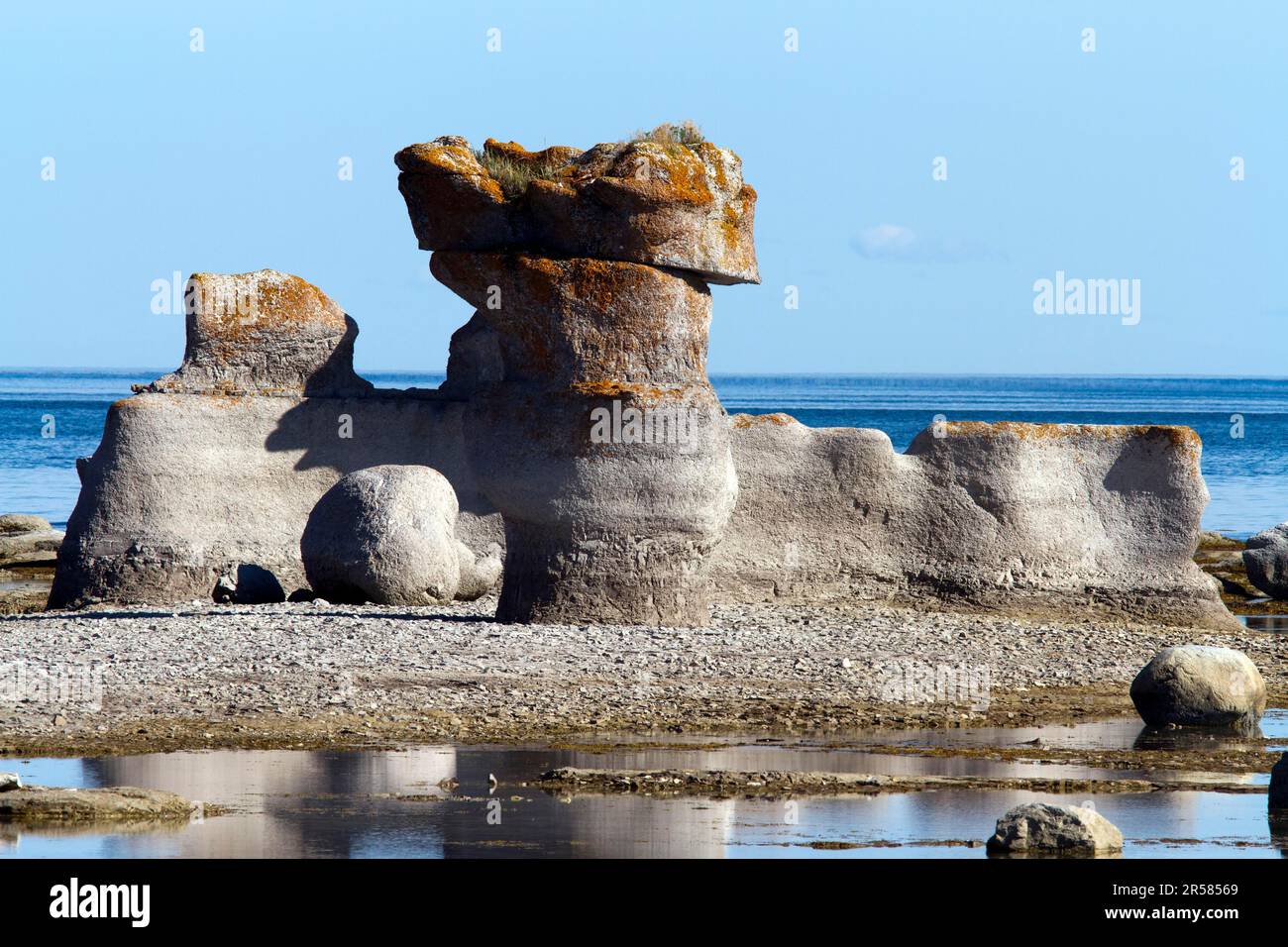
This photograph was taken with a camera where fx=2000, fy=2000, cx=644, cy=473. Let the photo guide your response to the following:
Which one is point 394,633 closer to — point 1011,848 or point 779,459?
point 779,459

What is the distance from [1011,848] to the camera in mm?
8312

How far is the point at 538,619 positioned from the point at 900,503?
14.3ft

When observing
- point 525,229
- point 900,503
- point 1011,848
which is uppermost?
point 525,229

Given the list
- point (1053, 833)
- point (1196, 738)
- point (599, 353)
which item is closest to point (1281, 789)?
point (1053, 833)

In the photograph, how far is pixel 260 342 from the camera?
19078 millimetres

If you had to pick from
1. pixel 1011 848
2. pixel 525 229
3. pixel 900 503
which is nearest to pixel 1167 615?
pixel 900 503

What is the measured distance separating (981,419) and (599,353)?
7267 cm

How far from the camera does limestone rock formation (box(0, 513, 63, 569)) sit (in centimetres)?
2716

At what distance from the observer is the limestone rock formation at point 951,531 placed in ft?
60.2

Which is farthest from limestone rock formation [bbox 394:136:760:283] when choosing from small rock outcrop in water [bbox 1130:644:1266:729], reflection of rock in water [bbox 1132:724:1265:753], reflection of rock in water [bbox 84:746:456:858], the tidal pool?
reflection of rock in water [bbox 84:746:456:858]

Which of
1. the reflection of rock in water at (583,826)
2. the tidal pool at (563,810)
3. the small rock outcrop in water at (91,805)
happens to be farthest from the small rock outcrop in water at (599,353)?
the small rock outcrop in water at (91,805)

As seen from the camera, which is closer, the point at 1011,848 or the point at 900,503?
the point at 1011,848

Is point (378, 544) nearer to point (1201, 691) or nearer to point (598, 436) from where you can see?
point (598, 436)

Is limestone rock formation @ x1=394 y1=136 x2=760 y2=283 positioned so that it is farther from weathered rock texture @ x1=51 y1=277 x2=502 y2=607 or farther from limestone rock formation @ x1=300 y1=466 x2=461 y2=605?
weathered rock texture @ x1=51 y1=277 x2=502 y2=607
